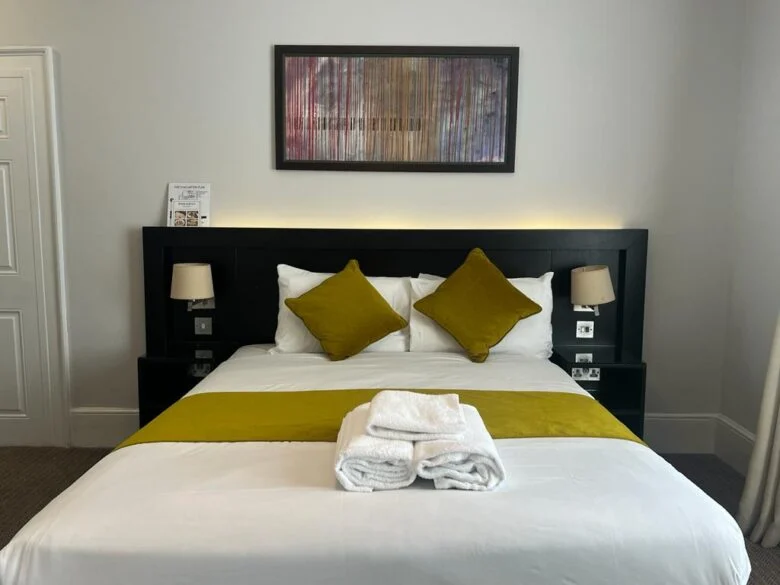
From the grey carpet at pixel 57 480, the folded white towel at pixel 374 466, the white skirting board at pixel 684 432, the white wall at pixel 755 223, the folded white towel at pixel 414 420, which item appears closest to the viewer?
the folded white towel at pixel 374 466

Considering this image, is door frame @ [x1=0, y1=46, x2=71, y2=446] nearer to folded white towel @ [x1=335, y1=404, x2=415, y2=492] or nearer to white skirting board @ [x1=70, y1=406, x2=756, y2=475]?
white skirting board @ [x1=70, y1=406, x2=756, y2=475]

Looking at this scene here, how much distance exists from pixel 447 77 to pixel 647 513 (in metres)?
2.60

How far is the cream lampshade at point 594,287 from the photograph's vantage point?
133 inches

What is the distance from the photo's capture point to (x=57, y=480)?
331 cm

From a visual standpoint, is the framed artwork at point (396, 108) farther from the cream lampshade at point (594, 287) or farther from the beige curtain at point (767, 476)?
the beige curtain at point (767, 476)

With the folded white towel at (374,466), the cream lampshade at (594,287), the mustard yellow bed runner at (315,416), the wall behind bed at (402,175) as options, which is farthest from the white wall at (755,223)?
the folded white towel at (374,466)

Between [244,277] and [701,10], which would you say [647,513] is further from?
[701,10]

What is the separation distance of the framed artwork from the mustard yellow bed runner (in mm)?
1517

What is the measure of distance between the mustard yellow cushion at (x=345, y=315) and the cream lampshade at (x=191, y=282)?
48 cm

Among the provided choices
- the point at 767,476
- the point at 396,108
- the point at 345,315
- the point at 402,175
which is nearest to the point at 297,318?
the point at 345,315

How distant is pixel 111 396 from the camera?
3.80m

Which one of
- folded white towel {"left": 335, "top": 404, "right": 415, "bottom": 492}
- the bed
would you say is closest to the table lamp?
the bed

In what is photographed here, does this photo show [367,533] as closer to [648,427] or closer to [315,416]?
[315,416]

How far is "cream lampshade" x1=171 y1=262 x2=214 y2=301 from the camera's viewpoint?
342cm
